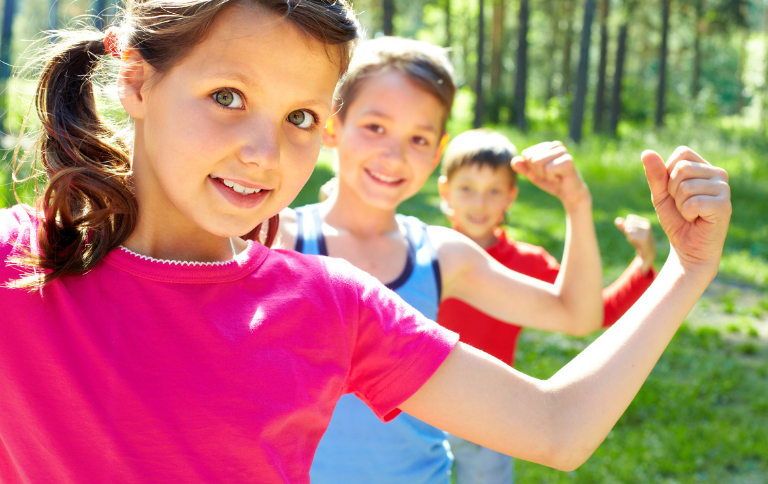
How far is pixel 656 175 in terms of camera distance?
1374 mm

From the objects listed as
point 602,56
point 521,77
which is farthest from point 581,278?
point 602,56

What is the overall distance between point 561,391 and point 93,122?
3.51 feet

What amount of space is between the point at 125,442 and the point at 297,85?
0.67 m

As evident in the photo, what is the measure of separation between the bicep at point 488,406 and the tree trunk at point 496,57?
84.5ft

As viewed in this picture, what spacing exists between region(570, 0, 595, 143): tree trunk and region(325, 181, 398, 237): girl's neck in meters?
16.7

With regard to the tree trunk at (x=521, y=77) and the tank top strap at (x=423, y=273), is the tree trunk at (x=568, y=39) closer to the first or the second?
the tree trunk at (x=521, y=77)

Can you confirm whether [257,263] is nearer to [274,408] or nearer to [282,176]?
[282,176]

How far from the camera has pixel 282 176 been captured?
1.20m

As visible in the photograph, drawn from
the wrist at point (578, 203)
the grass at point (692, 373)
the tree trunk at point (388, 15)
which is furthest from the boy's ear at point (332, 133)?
the tree trunk at point (388, 15)

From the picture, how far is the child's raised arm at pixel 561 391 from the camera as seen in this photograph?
45.8 inches

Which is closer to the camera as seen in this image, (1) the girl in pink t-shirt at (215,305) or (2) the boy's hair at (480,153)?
(1) the girl in pink t-shirt at (215,305)

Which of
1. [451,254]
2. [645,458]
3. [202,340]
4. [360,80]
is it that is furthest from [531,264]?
[202,340]

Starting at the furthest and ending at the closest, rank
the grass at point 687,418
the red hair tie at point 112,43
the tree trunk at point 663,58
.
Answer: the tree trunk at point 663,58
the grass at point 687,418
the red hair tie at point 112,43

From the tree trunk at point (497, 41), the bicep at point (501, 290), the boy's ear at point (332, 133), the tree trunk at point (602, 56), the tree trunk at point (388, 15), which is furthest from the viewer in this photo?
the tree trunk at point (497, 41)
